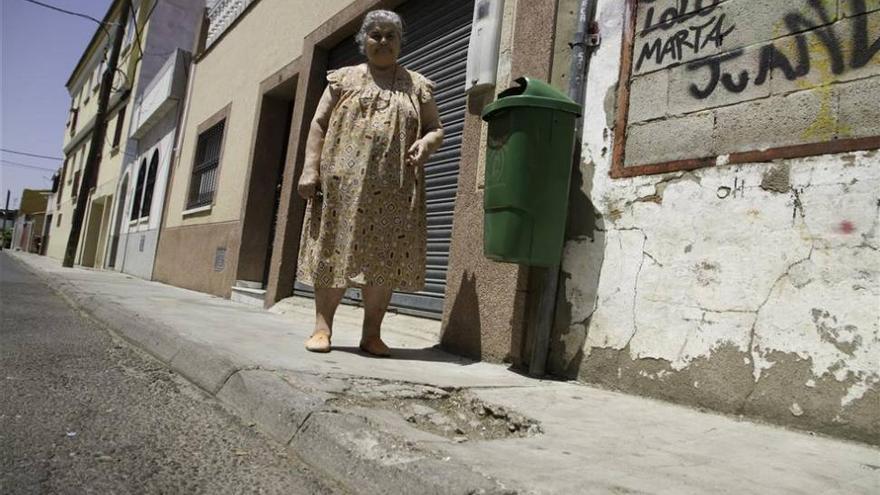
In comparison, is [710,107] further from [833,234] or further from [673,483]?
[673,483]

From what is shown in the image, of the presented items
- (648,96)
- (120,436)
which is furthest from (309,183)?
(648,96)

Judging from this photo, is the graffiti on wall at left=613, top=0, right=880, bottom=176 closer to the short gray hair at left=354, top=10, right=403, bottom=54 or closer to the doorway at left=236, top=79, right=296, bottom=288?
the short gray hair at left=354, top=10, right=403, bottom=54

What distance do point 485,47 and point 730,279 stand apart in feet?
6.78

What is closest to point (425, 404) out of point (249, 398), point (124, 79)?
point (249, 398)

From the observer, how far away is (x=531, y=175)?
2682mm

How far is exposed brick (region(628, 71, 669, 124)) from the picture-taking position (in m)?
2.69

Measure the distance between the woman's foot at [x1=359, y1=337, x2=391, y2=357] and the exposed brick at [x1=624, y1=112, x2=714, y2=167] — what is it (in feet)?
4.93

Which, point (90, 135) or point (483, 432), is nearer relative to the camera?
point (483, 432)

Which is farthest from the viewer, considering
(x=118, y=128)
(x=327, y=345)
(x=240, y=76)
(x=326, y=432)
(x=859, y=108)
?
(x=118, y=128)

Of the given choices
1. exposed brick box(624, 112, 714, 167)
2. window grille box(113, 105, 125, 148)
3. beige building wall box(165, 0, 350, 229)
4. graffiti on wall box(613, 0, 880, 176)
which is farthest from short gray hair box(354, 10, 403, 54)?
window grille box(113, 105, 125, 148)

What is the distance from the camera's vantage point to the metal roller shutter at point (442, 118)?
13.4 feet

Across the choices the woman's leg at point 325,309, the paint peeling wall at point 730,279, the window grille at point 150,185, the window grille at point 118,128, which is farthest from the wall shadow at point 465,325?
the window grille at point 118,128

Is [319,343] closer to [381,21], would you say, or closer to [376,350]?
[376,350]

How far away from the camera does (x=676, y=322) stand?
2.45 metres
